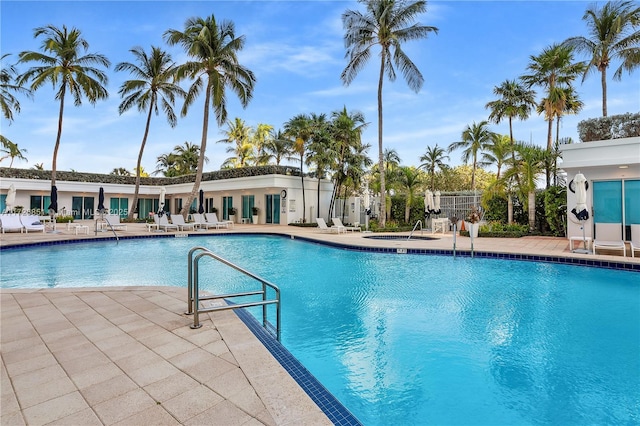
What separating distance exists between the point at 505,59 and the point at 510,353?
18.5m

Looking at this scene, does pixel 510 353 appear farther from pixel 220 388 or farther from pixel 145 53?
pixel 145 53

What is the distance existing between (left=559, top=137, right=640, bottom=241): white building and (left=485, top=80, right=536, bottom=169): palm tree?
978 cm

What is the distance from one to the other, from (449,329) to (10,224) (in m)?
17.1

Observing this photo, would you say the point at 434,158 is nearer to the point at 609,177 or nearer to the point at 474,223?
the point at 474,223

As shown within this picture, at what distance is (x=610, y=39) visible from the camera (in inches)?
589

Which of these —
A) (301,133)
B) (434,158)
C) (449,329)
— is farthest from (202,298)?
(434,158)

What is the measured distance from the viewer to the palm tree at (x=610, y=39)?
14438 mm

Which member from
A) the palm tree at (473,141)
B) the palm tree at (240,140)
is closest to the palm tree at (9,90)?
the palm tree at (240,140)

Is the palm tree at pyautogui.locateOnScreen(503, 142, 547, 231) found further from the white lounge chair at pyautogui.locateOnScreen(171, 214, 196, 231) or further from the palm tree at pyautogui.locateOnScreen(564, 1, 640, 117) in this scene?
the white lounge chair at pyautogui.locateOnScreen(171, 214, 196, 231)

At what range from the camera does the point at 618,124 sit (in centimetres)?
1034

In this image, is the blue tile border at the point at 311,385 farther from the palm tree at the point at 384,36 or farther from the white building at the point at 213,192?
the white building at the point at 213,192

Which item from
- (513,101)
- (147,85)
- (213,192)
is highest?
(147,85)

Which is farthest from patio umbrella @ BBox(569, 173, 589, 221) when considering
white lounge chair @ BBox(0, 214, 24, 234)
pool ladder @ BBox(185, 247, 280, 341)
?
white lounge chair @ BBox(0, 214, 24, 234)

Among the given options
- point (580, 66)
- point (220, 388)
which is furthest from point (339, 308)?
point (580, 66)
